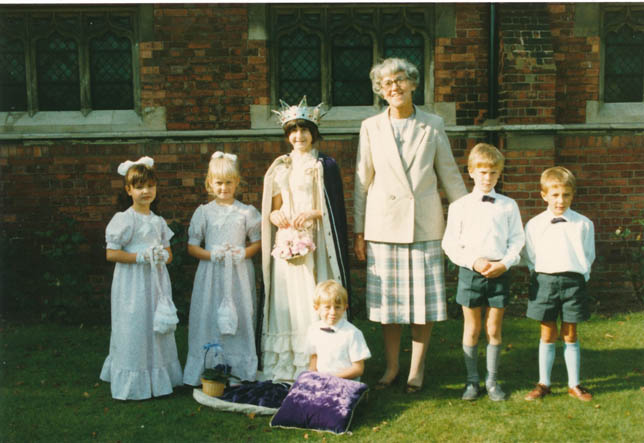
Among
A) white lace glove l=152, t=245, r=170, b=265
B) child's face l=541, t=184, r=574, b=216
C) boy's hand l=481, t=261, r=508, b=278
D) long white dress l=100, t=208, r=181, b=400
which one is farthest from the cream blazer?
long white dress l=100, t=208, r=181, b=400

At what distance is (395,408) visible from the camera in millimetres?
4344

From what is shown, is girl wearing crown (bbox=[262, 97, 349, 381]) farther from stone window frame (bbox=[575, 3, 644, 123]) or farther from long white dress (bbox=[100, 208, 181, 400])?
stone window frame (bbox=[575, 3, 644, 123])

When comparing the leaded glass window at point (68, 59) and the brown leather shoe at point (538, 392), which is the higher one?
the leaded glass window at point (68, 59)

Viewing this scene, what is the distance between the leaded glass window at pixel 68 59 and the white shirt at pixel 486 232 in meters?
→ 4.92

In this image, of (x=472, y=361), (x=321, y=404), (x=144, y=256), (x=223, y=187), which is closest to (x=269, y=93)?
(x=223, y=187)

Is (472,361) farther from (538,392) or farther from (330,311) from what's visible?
(330,311)

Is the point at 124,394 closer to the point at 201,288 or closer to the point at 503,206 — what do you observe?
the point at 201,288

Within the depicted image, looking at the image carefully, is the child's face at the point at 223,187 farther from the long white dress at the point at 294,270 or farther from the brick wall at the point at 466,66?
the brick wall at the point at 466,66

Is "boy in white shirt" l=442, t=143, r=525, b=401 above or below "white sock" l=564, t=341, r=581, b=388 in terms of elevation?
above

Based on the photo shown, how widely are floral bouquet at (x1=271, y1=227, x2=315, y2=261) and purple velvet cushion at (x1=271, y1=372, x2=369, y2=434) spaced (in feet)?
2.94

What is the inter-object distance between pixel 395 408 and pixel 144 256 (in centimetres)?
213

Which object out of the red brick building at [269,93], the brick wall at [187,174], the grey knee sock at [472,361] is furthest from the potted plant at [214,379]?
the red brick building at [269,93]

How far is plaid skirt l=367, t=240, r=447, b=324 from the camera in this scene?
4.59m

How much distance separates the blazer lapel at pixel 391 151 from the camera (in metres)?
4.55
